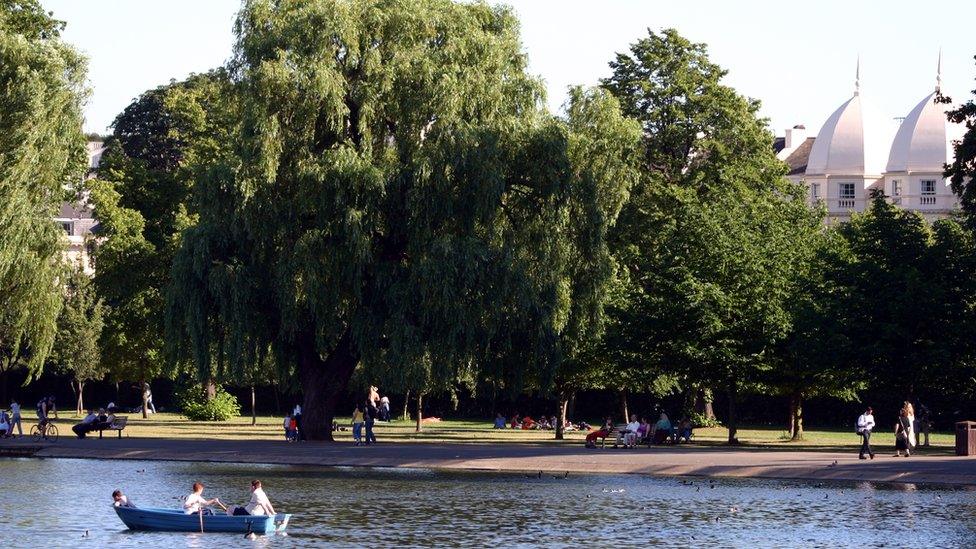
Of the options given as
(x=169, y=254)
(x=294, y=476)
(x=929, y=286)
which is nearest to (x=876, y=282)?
(x=929, y=286)

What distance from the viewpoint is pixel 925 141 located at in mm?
134250

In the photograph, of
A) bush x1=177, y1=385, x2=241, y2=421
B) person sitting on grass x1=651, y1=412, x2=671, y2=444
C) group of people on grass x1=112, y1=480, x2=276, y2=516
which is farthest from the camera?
bush x1=177, y1=385, x2=241, y2=421

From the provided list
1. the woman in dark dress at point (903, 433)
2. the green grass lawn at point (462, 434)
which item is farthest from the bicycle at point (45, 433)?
the woman in dark dress at point (903, 433)

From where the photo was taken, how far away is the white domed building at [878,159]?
440ft

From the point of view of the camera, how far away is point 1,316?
53219mm

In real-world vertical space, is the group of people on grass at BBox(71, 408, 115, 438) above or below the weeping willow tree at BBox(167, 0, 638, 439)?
below

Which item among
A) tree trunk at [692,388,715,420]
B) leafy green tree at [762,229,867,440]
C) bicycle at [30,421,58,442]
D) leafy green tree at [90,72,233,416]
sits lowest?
bicycle at [30,421,58,442]

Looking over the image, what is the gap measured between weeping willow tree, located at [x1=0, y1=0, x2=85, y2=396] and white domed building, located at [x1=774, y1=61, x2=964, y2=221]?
89.1 metres

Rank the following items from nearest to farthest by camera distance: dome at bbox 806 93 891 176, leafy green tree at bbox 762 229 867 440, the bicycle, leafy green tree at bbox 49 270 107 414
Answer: leafy green tree at bbox 762 229 867 440 < the bicycle < leafy green tree at bbox 49 270 107 414 < dome at bbox 806 93 891 176

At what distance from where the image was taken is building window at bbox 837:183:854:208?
139500mm

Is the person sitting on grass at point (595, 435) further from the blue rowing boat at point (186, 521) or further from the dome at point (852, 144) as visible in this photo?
the dome at point (852, 144)

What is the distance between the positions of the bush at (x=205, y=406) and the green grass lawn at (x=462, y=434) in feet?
2.01

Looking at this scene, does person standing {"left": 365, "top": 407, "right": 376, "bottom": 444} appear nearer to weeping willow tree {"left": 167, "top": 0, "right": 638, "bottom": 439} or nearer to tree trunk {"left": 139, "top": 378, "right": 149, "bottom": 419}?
weeping willow tree {"left": 167, "top": 0, "right": 638, "bottom": 439}

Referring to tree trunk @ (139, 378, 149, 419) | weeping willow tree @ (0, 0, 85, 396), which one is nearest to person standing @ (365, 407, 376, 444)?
weeping willow tree @ (0, 0, 85, 396)
